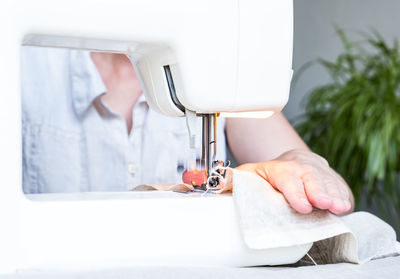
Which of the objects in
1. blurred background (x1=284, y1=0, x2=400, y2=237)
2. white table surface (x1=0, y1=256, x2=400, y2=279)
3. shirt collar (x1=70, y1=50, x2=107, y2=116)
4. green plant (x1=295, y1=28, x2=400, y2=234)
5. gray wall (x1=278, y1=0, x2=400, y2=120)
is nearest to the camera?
white table surface (x1=0, y1=256, x2=400, y2=279)

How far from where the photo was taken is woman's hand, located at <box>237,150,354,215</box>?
0.78m

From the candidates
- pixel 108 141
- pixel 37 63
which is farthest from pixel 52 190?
pixel 37 63

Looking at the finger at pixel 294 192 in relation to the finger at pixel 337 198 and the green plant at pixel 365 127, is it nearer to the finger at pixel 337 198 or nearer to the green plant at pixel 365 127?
the finger at pixel 337 198

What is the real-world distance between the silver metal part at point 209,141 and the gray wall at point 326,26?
264 cm

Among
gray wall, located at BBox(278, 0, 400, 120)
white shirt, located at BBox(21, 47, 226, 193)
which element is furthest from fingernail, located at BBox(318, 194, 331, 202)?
gray wall, located at BBox(278, 0, 400, 120)

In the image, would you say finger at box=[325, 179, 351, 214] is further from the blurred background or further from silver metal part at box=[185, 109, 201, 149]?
the blurred background

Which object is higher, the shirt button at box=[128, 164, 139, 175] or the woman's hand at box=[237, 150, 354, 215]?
the woman's hand at box=[237, 150, 354, 215]

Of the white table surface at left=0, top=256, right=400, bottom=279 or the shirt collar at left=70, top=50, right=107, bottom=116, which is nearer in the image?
the white table surface at left=0, top=256, right=400, bottom=279

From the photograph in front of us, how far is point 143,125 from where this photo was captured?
5.02 ft

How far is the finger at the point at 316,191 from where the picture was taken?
0.78 meters

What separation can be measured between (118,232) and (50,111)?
2.82 ft

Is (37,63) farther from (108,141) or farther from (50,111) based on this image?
(108,141)

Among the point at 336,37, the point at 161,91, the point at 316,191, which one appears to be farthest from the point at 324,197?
the point at 336,37

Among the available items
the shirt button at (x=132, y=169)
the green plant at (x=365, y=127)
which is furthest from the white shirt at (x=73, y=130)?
the green plant at (x=365, y=127)
